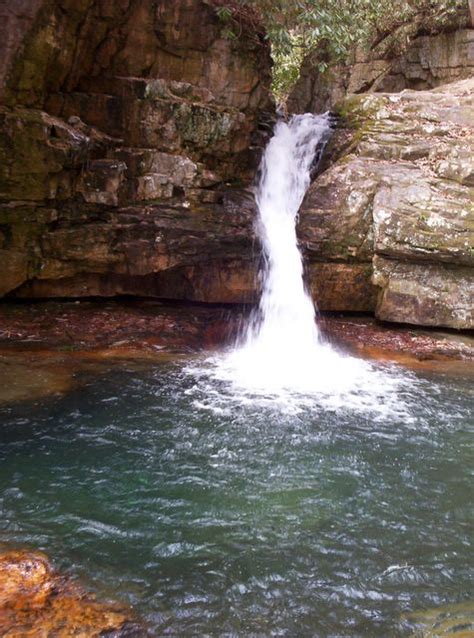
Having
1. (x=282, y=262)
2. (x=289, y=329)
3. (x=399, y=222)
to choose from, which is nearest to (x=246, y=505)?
(x=289, y=329)

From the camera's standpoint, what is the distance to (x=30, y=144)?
27.3 ft

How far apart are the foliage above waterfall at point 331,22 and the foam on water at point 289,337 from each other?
2057 mm

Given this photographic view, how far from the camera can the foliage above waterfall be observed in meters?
8.42

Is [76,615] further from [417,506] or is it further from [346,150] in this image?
[346,150]

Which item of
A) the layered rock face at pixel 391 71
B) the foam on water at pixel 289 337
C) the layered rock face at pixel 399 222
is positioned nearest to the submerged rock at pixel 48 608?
the foam on water at pixel 289 337

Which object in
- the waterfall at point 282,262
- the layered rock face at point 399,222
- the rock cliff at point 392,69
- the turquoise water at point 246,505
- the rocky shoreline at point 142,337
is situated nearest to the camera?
the turquoise water at point 246,505

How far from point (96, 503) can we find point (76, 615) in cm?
135

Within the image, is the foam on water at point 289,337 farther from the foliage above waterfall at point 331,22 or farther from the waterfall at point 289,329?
the foliage above waterfall at point 331,22

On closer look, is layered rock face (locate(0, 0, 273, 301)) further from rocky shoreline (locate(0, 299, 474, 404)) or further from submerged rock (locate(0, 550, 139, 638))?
submerged rock (locate(0, 550, 139, 638))

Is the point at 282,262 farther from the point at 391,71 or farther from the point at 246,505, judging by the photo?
the point at 391,71

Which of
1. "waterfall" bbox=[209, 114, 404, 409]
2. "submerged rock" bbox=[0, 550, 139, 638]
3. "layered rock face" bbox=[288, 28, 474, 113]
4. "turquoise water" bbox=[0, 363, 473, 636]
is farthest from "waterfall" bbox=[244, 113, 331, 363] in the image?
"layered rock face" bbox=[288, 28, 474, 113]

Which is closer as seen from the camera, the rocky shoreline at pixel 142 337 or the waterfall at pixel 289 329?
the waterfall at pixel 289 329

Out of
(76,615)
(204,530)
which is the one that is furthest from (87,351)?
(76,615)

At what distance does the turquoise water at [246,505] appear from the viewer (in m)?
3.44
